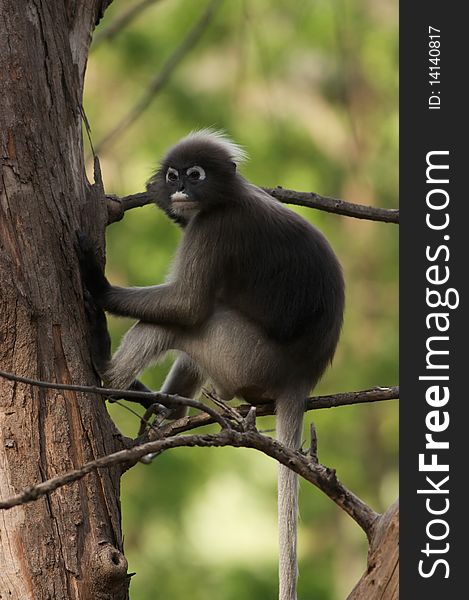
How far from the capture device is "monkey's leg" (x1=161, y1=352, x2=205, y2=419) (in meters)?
4.22

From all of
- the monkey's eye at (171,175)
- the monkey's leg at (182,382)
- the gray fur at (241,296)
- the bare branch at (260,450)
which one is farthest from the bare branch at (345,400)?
the monkey's eye at (171,175)

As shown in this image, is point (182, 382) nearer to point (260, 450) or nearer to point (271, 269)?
point (271, 269)

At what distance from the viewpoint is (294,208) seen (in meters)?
8.31

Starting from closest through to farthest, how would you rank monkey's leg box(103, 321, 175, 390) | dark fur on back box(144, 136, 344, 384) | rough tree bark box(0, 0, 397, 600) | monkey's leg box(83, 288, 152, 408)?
1. rough tree bark box(0, 0, 397, 600)
2. monkey's leg box(83, 288, 152, 408)
3. monkey's leg box(103, 321, 175, 390)
4. dark fur on back box(144, 136, 344, 384)

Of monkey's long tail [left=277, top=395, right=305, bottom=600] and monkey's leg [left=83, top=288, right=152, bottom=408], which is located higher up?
monkey's leg [left=83, top=288, right=152, bottom=408]

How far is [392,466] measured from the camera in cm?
1123

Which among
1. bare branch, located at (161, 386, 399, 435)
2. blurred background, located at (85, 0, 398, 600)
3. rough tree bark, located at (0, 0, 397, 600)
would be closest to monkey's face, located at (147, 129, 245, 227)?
rough tree bark, located at (0, 0, 397, 600)

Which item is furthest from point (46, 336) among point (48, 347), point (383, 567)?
point (383, 567)

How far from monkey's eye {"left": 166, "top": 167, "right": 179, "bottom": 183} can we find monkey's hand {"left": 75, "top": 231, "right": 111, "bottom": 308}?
62cm

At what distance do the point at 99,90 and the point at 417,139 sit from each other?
6895 mm

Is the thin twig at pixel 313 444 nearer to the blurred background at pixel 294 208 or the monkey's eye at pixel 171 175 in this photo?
the monkey's eye at pixel 171 175

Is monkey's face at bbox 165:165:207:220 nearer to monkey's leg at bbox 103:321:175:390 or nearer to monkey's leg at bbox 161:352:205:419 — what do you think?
monkey's leg at bbox 103:321:175:390

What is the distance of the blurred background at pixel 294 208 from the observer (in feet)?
29.0

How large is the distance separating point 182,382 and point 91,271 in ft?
3.36
